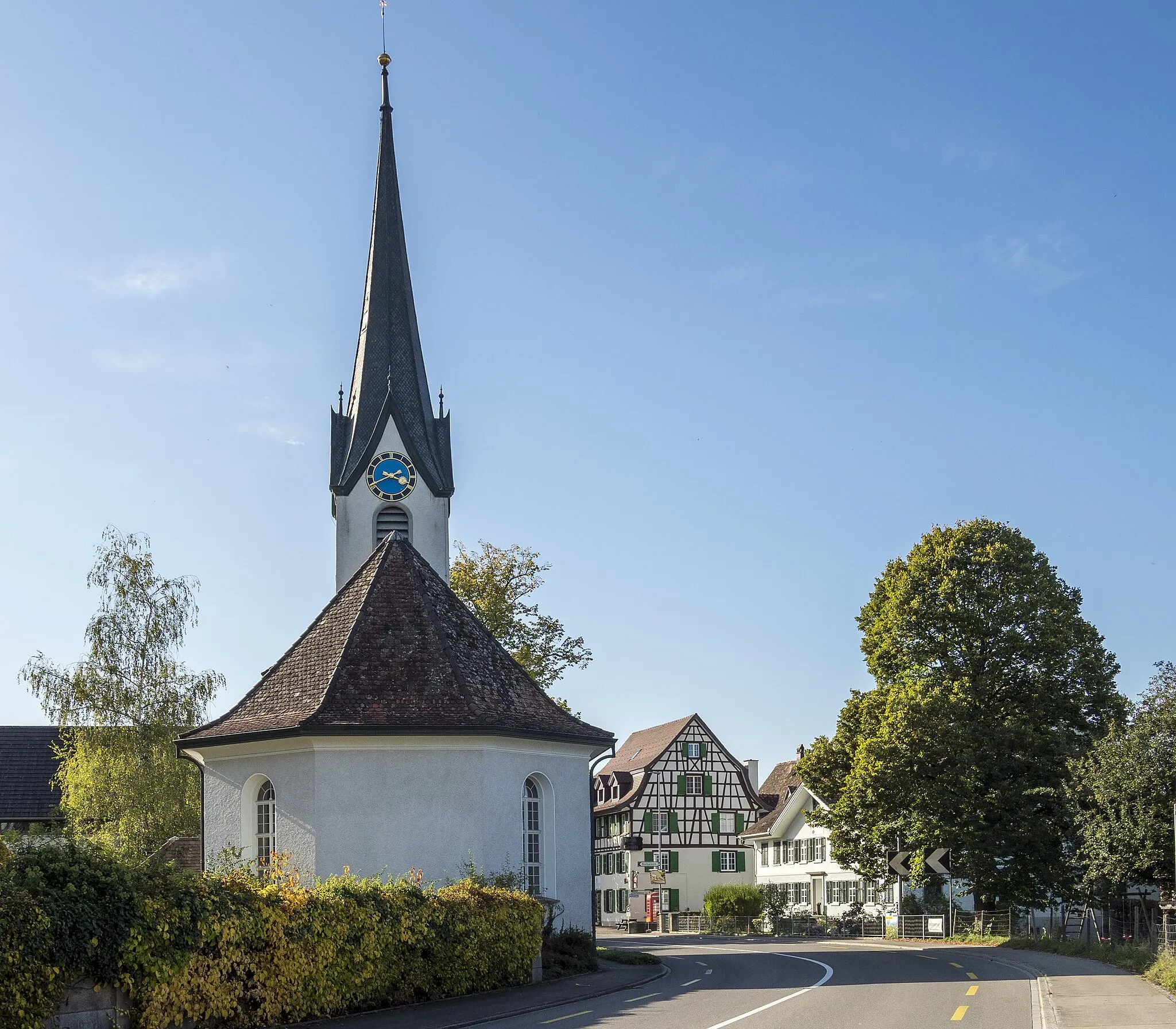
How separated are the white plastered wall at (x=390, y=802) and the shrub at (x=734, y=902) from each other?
40092 millimetres

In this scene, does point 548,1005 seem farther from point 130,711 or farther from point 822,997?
point 130,711

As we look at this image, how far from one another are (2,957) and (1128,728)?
26.6m

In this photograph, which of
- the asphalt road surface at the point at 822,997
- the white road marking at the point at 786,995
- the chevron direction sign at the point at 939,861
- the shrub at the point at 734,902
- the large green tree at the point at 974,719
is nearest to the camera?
the white road marking at the point at 786,995

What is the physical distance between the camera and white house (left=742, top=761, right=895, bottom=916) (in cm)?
6084

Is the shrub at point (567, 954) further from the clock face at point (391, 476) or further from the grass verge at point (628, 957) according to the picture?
the clock face at point (391, 476)

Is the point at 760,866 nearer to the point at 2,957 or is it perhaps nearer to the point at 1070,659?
the point at 1070,659

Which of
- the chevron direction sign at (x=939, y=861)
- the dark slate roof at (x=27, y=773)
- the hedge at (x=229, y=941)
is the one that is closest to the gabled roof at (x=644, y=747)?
the dark slate roof at (x=27, y=773)

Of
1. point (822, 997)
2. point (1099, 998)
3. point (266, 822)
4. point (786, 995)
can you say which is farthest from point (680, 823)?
point (1099, 998)

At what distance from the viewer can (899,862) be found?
127 feet

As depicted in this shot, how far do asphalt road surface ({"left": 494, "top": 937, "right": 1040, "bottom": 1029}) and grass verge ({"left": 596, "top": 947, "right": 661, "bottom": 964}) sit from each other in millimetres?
656

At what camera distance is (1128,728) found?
31859 millimetres

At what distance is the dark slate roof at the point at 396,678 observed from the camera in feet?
81.9

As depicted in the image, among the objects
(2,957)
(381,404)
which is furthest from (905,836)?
(2,957)

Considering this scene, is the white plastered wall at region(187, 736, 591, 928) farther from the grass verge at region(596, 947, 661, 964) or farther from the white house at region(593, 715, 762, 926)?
the white house at region(593, 715, 762, 926)
